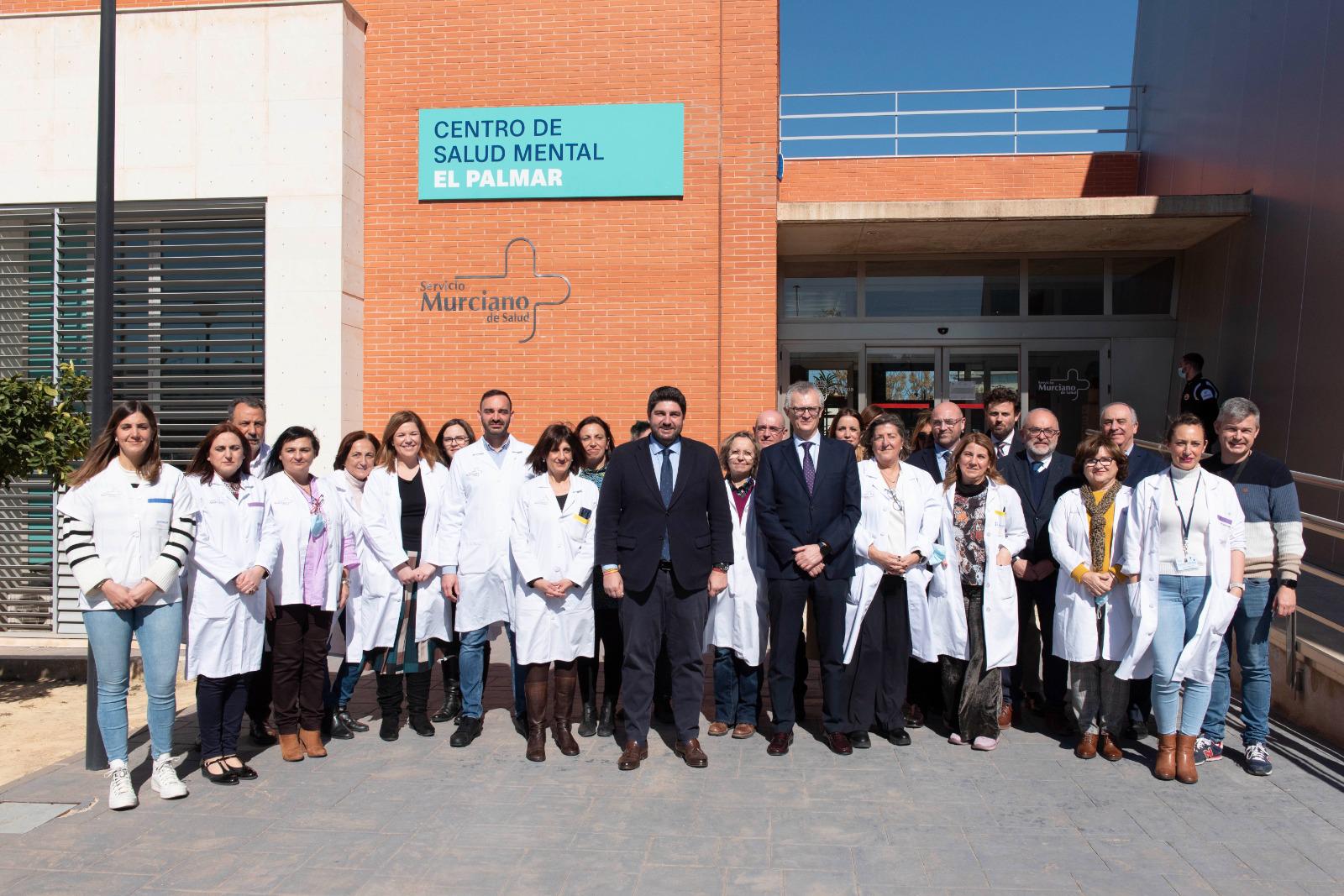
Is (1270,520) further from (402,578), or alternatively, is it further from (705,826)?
(402,578)

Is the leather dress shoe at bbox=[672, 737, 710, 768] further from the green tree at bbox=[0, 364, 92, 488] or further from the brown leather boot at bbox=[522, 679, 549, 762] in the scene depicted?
the green tree at bbox=[0, 364, 92, 488]

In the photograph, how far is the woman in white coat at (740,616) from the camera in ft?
18.1

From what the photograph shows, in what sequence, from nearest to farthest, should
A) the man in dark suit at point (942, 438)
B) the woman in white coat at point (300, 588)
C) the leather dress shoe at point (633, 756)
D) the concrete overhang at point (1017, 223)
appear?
the leather dress shoe at point (633, 756) < the woman in white coat at point (300, 588) < the man in dark suit at point (942, 438) < the concrete overhang at point (1017, 223)

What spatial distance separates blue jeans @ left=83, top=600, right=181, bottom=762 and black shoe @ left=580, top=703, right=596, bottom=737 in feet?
7.17

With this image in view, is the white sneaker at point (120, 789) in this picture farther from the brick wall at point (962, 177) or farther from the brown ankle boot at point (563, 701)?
the brick wall at point (962, 177)

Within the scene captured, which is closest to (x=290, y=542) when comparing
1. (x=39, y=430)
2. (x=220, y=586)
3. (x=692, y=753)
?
(x=220, y=586)

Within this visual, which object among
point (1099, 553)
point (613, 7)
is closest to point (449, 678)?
point (1099, 553)

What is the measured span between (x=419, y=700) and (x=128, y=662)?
5.07ft

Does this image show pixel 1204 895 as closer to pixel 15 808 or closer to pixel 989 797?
pixel 989 797

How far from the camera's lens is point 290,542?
5133 mm

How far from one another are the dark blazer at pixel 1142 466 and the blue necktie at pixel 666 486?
102 inches

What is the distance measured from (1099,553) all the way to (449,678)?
388cm

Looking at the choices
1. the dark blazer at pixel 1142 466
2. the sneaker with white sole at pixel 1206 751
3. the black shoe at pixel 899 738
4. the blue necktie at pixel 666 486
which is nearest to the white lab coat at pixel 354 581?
the blue necktie at pixel 666 486

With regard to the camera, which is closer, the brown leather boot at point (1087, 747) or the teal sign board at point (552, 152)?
the brown leather boot at point (1087, 747)
